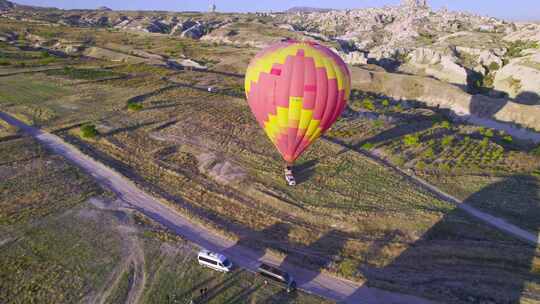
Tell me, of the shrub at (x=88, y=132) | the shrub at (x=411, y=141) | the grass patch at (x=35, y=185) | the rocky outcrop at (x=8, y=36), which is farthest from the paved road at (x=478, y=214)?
the rocky outcrop at (x=8, y=36)

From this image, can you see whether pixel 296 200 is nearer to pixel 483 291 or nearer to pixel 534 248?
pixel 483 291

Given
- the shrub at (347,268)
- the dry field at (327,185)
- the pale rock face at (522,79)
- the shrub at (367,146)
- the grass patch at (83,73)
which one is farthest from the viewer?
the pale rock face at (522,79)

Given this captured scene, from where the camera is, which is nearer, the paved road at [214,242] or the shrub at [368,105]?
the paved road at [214,242]

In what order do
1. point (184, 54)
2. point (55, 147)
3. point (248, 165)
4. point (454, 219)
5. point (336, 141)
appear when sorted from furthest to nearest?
point (184, 54) < point (336, 141) < point (55, 147) < point (248, 165) < point (454, 219)

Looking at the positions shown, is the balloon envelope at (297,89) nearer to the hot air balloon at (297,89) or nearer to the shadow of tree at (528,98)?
the hot air balloon at (297,89)

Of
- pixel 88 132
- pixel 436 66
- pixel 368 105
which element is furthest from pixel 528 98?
pixel 88 132

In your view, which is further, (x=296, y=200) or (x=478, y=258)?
(x=296, y=200)

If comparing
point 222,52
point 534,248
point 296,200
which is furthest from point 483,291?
point 222,52

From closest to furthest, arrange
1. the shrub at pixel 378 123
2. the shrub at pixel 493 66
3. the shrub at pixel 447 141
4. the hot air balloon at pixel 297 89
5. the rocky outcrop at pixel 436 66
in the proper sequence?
the hot air balloon at pixel 297 89 → the shrub at pixel 447 141 → the shrub at pixel 378 123 → the rocky outcrop at pixel 436 66 → the shrub at pixel 493 66
